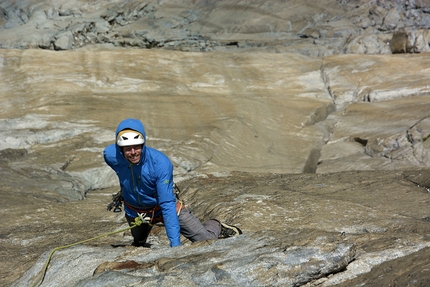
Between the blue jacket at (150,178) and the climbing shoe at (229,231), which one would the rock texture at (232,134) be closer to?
the blue jacket at (150,178)

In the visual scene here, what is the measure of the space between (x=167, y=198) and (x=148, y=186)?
0.19 m

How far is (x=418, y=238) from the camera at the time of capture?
4082 millimetres

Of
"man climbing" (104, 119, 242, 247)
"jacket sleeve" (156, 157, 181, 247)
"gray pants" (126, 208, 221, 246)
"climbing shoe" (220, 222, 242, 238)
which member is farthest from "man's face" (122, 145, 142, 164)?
"climbing shoe" (220, 222, 242, 238)

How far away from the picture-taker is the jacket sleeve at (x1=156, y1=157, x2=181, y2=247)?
420 cm

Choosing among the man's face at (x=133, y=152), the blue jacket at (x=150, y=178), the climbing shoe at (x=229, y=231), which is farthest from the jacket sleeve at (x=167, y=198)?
the climbing shoe at (x=229, y=231)

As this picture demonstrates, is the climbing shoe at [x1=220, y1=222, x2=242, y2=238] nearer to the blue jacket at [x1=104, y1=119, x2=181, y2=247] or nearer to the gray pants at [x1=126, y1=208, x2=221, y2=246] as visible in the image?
the gray pants at [x1=126, y1=208, x2=221, y2=246]

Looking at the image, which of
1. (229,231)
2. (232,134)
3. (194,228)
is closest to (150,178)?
(194,228)

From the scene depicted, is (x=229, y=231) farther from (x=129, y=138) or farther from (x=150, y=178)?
(x=129, y=138)

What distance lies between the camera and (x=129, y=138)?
4047 mm

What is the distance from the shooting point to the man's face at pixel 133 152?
161 inches

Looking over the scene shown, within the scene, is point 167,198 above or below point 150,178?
below

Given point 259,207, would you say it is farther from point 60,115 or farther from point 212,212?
point 60,115

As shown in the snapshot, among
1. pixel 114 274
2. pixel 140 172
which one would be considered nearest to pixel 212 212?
pixel 140 172

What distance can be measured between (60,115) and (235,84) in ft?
16.8
